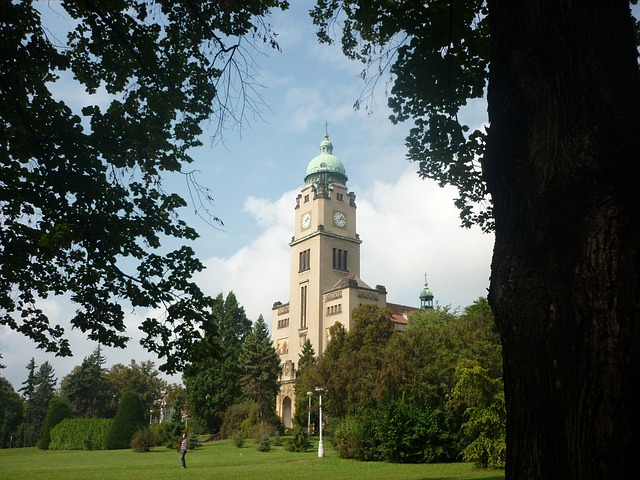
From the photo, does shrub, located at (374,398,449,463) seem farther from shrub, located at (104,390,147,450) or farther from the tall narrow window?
the tall narrow window

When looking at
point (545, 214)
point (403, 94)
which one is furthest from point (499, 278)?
point (403, 94)

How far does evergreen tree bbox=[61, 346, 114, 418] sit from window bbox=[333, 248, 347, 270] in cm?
3273

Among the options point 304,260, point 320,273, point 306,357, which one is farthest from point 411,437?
point 304,260

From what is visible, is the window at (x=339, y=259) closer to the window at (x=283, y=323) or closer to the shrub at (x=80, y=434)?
the window at (x=283, y=323)

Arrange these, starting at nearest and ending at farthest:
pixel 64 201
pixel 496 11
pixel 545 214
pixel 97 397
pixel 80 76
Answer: pixel 545 214 → pixel 496 11 → pixel 64 201 → pixel 80 76 → pixel 97 397

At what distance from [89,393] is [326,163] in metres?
41.0

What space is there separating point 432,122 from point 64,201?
240 inches

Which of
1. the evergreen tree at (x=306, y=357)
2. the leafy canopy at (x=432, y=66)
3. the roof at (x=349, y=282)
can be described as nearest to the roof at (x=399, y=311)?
the roof at (x=349, y=282)

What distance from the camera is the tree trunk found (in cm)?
268

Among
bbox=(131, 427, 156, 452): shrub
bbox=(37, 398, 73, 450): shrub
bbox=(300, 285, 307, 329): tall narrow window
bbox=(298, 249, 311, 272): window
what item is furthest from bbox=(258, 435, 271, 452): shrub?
bbox=(298, 249, 311, 272): window

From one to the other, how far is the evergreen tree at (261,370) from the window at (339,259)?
50.6 feet

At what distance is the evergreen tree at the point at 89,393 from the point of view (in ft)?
229

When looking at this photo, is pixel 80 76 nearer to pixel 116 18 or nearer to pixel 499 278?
A: pixel 116 18

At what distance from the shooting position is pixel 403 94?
361 inches
